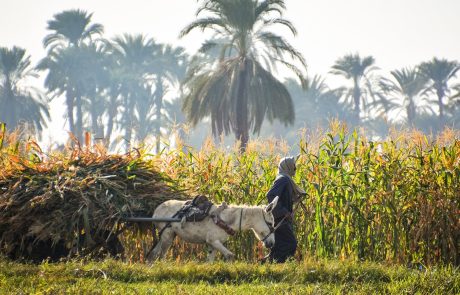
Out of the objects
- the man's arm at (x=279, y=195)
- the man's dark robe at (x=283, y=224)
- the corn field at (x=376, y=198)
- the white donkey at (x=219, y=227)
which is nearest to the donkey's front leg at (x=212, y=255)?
the white donkey at (x=219, y=227)

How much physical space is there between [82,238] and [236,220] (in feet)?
7.98

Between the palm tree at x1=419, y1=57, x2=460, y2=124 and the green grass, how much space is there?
51367 millimetres

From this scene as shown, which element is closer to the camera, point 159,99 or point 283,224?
point 283,224

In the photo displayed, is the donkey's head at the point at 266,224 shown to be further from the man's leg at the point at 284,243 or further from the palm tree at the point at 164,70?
the palm tree at the point at 164,70

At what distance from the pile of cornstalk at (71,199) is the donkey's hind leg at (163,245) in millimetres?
441

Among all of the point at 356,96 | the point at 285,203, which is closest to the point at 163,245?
the point at 285,203

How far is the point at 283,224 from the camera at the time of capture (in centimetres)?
1085

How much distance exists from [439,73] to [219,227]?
172 feet

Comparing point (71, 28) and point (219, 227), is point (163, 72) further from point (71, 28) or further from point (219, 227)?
point (219, 227)

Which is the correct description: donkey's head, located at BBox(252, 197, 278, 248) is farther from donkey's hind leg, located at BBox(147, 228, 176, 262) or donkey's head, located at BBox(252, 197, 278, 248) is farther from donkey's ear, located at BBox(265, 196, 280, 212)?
donkey's hind leg, located at BBox(147, 228, 176, 262)

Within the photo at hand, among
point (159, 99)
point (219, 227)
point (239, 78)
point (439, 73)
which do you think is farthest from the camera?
point (159, 99)

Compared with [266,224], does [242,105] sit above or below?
above

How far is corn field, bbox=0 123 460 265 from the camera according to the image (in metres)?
11.3

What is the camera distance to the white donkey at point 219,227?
10406 millimetres
